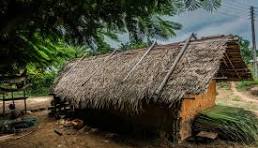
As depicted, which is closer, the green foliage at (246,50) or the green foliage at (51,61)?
the green foliage at (51,61)

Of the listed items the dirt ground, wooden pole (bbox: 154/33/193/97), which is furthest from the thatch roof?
the dirt ground

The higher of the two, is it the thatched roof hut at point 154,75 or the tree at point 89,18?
the tree at point 89,18

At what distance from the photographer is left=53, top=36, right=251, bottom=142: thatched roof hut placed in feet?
29.0

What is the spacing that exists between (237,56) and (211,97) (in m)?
2.02

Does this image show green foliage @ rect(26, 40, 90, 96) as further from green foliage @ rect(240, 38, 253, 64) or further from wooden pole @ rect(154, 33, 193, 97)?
green foliage @ rect(240, 38, 253, 64)

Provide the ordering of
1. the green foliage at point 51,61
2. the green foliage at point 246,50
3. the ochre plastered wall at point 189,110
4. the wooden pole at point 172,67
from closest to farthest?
the green foliage at point 51,61 → the wooden pole at point 172,67 → the ochre plastered wall at point 189,110 → the green foliage at point 246,50

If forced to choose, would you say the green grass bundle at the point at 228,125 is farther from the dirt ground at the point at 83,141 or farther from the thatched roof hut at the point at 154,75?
the thatched roof hut at the point at 154,75

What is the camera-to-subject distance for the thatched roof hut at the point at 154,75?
29.0 feet

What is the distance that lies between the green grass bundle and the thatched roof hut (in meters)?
1.28

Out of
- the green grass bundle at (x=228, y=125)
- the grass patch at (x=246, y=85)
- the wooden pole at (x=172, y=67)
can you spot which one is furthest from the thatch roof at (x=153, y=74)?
the grass patch at (x=246, y=85)

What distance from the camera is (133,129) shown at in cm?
1057

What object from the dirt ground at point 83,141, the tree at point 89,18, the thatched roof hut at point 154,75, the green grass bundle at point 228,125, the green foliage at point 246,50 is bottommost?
the dirt ground at point 83,141

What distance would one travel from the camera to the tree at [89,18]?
349cm

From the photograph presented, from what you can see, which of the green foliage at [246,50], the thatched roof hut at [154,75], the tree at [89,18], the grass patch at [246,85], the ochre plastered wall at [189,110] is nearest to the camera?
the tree at [89,18]
